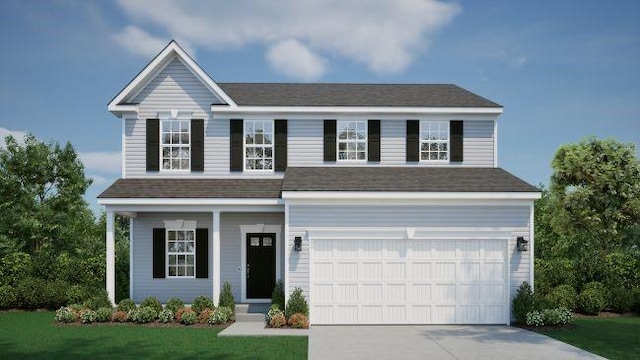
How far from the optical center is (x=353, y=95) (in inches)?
843

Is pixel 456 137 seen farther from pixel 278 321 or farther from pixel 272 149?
pixel 278 321

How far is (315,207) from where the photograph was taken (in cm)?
1650

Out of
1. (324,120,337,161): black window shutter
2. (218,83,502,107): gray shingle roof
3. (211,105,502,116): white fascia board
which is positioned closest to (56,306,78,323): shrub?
(211,105,502,116): white fascia board

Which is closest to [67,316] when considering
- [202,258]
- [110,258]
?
[110,258]

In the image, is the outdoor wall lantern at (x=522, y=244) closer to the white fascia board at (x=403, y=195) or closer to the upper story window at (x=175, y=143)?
the white fascia board at (x=403, y=195)

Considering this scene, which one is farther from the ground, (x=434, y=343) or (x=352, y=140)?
(x=352, y=140)

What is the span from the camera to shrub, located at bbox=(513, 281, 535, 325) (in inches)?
634

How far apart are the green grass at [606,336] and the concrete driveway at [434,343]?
1.65 ft

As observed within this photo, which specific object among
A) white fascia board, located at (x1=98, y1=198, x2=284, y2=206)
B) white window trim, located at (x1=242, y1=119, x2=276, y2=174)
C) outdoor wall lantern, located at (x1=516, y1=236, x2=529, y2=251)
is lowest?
outdoor wall lantern, located at (x1=516, y1=236, x2=529, y2=251)

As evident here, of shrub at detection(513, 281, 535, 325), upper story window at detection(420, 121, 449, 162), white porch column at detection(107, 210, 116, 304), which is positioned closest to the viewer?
shrub at detection(513, 281, 535, 325)

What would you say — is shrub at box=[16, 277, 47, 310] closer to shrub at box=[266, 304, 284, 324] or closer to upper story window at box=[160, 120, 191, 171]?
upper story window at box=[160, 120, 191, 171]

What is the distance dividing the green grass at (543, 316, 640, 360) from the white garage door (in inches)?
77.5

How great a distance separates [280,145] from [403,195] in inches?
202

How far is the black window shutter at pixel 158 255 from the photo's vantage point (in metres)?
19.5
